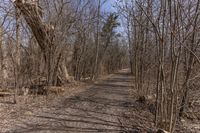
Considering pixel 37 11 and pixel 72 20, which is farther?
pixel 72 20

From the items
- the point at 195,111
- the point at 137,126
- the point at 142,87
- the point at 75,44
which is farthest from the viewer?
the point at 75,44

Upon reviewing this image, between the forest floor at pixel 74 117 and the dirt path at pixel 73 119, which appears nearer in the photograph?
the dirt path at pixel 73 119

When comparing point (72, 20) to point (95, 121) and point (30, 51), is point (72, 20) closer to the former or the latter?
point (30, 51)

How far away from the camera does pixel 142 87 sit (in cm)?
1906

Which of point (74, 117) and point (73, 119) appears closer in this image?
point (73, 119)

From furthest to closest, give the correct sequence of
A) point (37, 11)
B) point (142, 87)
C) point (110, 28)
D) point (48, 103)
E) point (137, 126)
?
1. point (110, 28)
2. point (142, 87)
3. point (37, 11)
4. point (48, 103)
5. point (137, 126)

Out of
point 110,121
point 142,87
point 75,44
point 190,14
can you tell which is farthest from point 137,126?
point 75,44

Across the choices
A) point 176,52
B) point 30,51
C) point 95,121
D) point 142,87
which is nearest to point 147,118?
point 95,121

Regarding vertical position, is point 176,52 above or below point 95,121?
above

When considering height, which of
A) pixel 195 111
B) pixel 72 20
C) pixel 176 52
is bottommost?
pixel 195 111

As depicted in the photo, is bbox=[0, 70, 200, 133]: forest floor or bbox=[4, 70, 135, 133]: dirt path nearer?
bbox=[4, 70, 135, 133]: dirt path

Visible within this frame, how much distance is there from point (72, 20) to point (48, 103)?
22.9 ft

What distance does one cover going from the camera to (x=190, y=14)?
9094mm

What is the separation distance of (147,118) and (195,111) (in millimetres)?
4734
